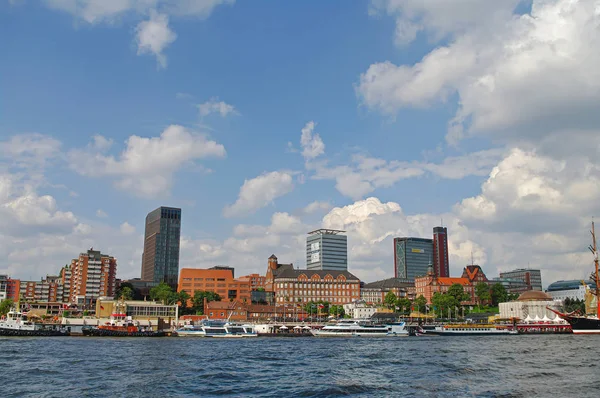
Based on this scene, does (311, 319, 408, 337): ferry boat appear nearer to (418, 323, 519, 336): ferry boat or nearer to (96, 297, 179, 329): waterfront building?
(418, 323, 519, 336): ferry boat

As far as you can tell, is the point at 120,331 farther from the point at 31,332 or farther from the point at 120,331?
the point at 31,332

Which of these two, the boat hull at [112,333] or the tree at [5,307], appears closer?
the boat hull at [112,333]

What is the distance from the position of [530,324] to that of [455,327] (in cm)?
3207

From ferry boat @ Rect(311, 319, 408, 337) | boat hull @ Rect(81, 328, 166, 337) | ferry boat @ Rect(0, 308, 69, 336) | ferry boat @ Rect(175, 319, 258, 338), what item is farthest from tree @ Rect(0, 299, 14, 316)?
ferry boat @ Rect(311, 319, 408, 337)

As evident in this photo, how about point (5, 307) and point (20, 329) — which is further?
point (5, 307)

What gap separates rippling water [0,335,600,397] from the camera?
43.6 m

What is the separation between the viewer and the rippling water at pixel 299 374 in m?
43.6

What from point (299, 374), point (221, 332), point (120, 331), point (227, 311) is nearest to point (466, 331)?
point (221, 332)

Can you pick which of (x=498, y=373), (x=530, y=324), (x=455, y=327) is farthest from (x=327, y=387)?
(x=530, y=324)

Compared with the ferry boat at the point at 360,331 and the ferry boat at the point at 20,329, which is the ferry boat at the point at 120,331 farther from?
the ferry boat at the point at 360,331

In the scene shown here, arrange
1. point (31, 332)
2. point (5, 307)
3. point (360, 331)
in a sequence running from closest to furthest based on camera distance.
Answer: point (31, 332)
point (360, 331)
point (5, 307)

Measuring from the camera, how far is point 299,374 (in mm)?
55062

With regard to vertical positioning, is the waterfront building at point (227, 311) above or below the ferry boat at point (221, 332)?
above

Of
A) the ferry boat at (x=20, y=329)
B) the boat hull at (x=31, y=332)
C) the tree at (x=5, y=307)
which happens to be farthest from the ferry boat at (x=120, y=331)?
the tree at (x=5, y=307)
